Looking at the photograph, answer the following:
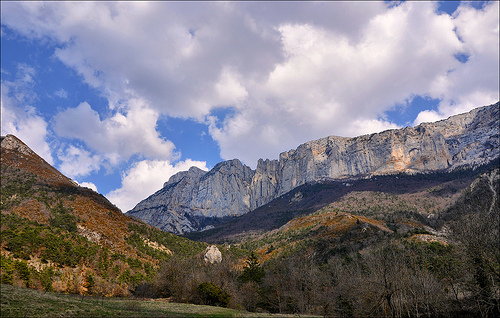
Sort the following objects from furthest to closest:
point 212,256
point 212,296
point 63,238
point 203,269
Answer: point 212,256 < point 203,269 < point 63,238 < point 212,296

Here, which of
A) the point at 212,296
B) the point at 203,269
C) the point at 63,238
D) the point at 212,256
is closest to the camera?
the point at 212,296

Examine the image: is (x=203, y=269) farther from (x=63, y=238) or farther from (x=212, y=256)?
(x=63, y=238)

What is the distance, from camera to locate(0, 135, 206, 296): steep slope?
6931cm

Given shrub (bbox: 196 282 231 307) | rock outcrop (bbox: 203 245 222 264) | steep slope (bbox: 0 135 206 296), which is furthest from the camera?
rock outcrop (bbox: 203 245 222 264)

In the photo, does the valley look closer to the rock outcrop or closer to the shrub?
the shrub

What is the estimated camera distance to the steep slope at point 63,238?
6931 centimetres

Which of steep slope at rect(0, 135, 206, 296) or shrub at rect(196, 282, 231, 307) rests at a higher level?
steep slope at rect(0, 135, 206, 296)

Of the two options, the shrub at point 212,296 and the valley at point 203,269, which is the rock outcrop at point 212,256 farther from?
the shrub at point 212,296


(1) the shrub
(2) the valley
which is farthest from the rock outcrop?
(1) the shrub

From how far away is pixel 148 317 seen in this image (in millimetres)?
27062

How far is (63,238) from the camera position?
8206 centimetres

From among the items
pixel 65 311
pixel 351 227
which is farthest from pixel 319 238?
pixel 65 311

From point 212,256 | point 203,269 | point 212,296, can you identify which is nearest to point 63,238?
point 203,269

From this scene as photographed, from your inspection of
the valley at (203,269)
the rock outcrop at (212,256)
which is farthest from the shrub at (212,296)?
the rock outcrop at (212,256)
